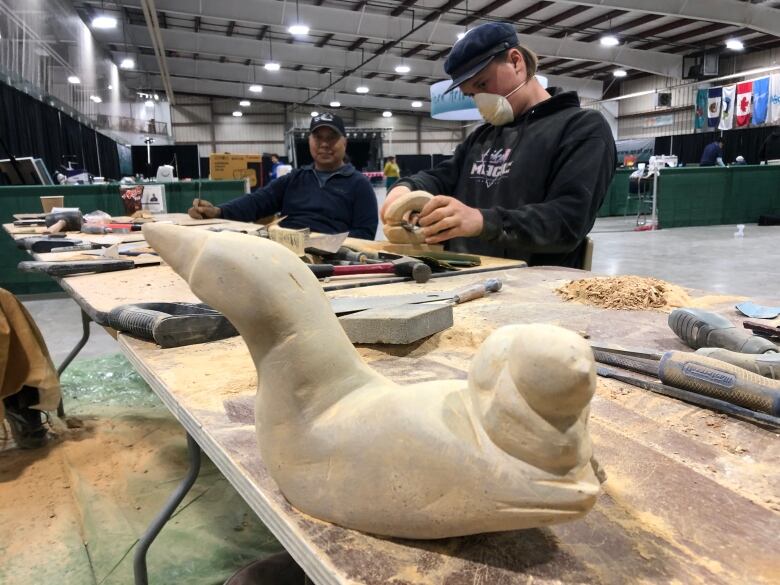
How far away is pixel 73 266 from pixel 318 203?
1.56 m

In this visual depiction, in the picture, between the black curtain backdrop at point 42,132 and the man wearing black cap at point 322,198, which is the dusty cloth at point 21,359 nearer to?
the man wearing black cap at point 322,198

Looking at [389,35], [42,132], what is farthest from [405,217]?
[389,35]

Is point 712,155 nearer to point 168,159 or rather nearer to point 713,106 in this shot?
point 713,106

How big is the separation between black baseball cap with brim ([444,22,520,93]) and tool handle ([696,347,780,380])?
4.67 ft

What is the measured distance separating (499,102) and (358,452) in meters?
1.77

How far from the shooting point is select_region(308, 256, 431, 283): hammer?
1.65 meters

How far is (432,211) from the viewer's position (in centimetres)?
172

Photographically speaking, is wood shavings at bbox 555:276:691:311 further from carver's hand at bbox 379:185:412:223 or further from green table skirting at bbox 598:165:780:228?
green table skirting at bbox 598:165:780:228

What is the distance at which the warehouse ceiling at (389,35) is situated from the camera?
31.8ft

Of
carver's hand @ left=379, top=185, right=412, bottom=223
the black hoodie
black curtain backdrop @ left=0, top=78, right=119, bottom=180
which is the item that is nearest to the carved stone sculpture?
the black hoodie

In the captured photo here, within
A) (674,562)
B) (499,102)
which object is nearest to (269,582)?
(674,562)

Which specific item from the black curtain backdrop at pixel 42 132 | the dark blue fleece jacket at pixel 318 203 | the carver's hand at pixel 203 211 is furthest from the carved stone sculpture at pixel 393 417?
the black curtain backdrop at pixel 42 132

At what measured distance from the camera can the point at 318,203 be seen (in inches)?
126

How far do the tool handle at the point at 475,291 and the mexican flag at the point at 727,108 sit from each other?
1470 centimetres
